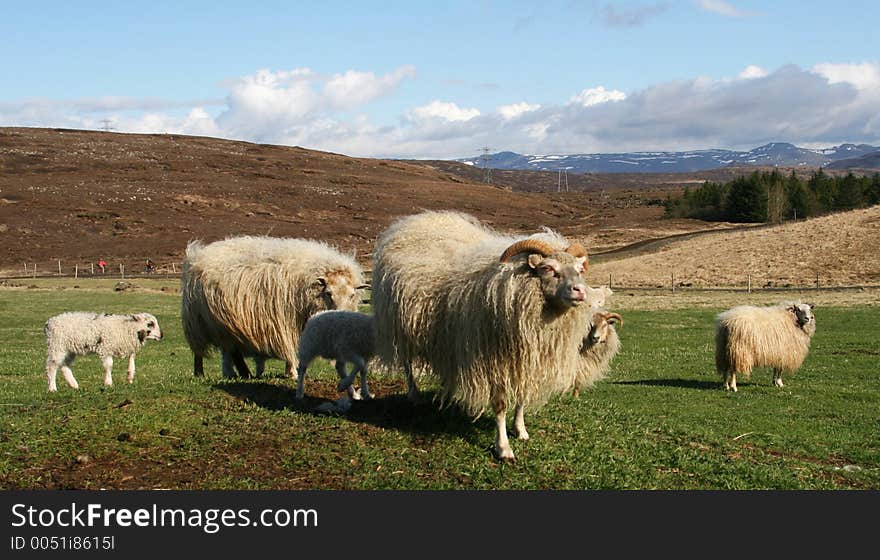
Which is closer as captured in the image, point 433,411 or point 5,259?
point 433,411

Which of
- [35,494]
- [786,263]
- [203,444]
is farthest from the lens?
[786,263]

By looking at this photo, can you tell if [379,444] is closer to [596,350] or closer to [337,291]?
[337,291]

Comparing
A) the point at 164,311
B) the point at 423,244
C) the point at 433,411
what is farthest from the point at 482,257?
the point at 164,311

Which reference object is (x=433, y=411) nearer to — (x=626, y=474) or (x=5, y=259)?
(x=626, y=474)

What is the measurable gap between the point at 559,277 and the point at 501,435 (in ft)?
6.07

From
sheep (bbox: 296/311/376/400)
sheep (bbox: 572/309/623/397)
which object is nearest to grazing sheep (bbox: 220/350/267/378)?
sheep (bbox: 296/311/376/400)

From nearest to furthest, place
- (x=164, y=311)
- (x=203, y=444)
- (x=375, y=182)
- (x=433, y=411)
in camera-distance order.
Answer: (x=203, y=444) → (x=433, y=411) → (x=164, y=311) → (x=375, y=182)

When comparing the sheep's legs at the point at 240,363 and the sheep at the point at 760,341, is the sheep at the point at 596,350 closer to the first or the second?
the sheep at the point at 760,341

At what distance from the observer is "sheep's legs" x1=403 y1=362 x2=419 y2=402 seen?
34.0 feet

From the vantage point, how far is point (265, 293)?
1366 centimetres

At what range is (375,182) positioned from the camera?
14475 centimetres

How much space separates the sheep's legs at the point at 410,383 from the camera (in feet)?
34.0

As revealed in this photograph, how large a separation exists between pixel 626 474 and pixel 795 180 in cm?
11656

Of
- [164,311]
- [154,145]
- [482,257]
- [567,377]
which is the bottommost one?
[164,311]
